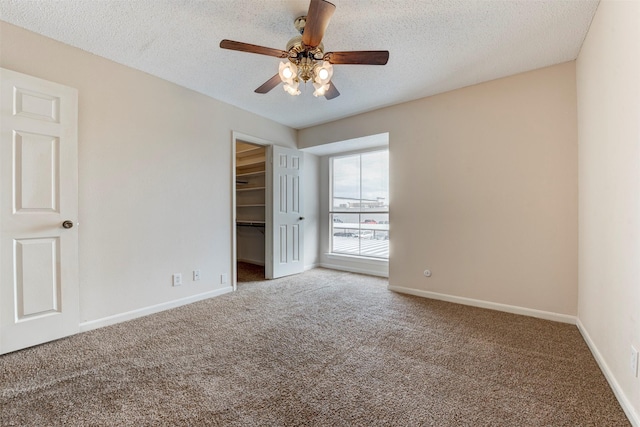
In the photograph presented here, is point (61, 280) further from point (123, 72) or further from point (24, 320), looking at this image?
point (123, 72)

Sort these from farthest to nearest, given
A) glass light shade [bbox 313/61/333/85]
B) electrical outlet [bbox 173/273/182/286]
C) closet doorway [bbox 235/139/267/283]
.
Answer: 1. closet doorway [bbox 235/139/267/283]
2. electrical outlet [bbox 173/273/182/286]
3. glass light shade [bbox 313/61/333/85]

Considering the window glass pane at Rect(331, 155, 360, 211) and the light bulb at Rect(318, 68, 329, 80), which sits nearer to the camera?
the light bulb at Rect(318, 68, 329, 80)

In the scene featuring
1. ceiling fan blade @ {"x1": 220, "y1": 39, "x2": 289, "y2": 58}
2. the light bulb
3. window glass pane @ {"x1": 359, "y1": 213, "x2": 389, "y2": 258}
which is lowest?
window glass pane @ {"x1": 359, "y1": 213, "x2": 389, "y2": 258}

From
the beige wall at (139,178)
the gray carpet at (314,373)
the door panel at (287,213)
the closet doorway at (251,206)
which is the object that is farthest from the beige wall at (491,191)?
the closet doorway at (251,206)

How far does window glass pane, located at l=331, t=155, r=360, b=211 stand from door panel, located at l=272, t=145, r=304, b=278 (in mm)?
797

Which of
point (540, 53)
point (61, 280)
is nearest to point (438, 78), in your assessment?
point (540, 53)

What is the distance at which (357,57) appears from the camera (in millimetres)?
2018

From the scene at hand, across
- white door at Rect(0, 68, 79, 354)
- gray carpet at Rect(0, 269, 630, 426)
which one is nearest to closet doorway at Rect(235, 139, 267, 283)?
gray carpet at Rect(0, 269, 630, 426)

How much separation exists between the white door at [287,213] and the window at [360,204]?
2.59 feet

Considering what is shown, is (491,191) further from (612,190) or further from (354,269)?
(354,269)

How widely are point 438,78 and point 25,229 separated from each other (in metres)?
4.02

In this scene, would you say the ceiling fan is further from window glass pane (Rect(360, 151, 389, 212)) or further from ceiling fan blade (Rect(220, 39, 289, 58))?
window glass pane (Rect(360, 151, 389, 212))

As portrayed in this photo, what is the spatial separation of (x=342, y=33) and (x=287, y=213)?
9.42 ft

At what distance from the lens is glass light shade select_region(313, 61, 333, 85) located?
6.66 ft
